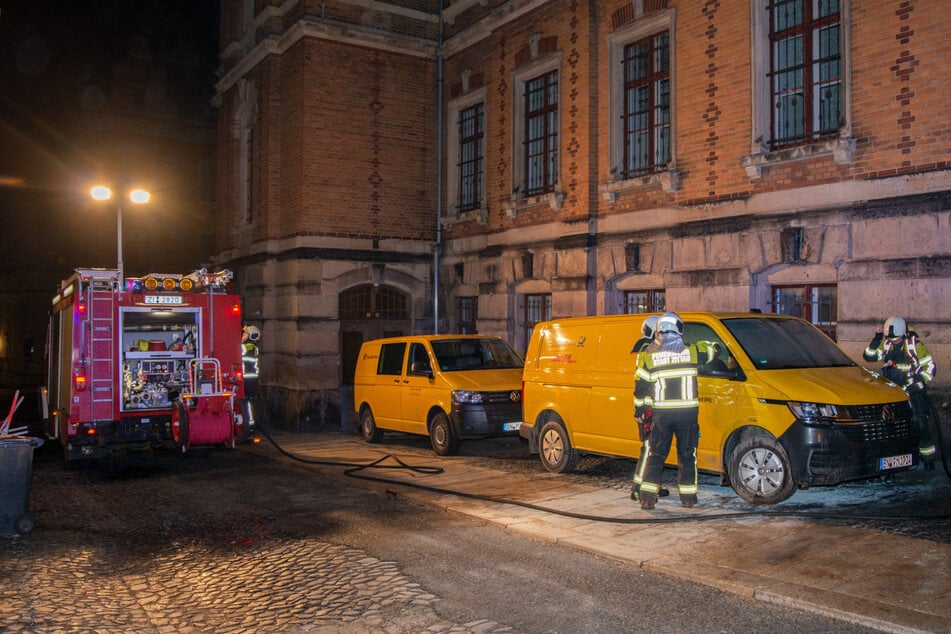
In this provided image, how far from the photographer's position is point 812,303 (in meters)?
11.9

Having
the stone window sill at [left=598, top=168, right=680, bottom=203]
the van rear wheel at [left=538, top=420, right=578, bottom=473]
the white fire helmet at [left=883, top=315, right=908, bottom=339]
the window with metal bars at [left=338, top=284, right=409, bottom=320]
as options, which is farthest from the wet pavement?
the window with metal bars at [left=338, top=284, right=409, bottom=320]

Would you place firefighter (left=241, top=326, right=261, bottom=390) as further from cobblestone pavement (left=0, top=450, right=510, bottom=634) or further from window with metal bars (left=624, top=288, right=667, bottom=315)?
window with metal bars (left=624, top=288, right=667, bottom=315)

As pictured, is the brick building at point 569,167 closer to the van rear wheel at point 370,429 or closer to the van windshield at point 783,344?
the van windshield at point 783,344

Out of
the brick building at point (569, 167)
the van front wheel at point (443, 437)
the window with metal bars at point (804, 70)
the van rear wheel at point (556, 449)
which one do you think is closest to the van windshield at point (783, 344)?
the brick building at point (569, 167)

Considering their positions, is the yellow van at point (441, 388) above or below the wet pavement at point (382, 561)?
above

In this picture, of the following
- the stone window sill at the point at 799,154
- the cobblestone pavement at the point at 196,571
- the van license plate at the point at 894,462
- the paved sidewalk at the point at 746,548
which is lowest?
the cobblestone pavement at the point at 196,571

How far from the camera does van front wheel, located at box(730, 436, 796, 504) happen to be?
7.87 metres

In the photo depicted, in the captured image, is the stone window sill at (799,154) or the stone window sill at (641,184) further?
the stone window sill at (641,184)

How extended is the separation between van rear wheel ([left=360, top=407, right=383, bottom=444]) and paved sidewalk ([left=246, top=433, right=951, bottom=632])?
4507 mm

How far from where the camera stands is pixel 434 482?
1027 centimetres

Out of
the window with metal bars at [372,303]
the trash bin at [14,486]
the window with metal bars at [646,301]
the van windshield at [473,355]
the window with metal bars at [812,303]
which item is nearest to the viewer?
the trash bin at [14,486]

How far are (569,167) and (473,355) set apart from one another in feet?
15.0

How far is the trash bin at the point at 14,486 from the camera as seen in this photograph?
25.2 feet

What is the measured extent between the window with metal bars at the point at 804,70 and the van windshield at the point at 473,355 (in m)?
5.40
